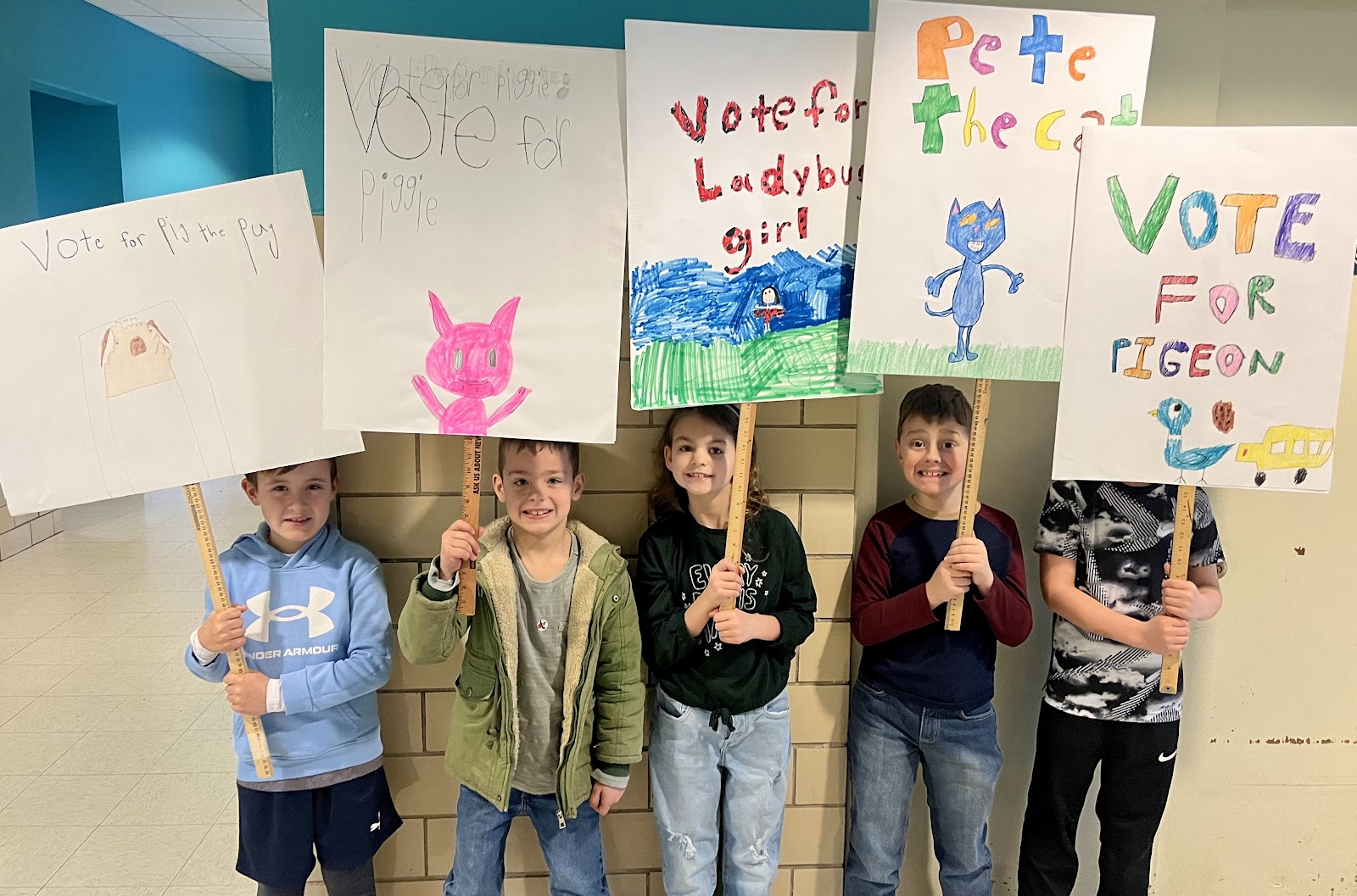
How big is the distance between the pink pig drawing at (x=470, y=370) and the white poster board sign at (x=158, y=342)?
0.22 meters

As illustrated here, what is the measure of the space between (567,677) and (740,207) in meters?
0.86

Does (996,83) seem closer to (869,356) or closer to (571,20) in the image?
(869,356)

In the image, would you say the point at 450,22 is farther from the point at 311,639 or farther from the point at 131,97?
the point at 131,97

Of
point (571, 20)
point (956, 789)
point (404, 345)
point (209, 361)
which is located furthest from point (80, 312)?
point (956, 789)

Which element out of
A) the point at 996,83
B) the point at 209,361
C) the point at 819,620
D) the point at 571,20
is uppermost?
the point at 571,20

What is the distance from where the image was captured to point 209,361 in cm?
147

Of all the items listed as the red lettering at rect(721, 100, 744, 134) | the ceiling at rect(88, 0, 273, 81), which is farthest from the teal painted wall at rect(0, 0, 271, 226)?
the red lettering at rect(721, 100, 744, 134)

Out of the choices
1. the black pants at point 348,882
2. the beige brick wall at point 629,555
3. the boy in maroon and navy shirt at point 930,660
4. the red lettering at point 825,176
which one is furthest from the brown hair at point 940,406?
the black pants at point 348,882

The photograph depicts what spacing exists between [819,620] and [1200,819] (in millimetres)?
1059

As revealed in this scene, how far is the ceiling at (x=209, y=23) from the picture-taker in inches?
234

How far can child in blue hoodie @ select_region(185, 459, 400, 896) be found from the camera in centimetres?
A: 159

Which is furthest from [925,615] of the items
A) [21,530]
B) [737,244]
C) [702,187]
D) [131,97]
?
[131,97]

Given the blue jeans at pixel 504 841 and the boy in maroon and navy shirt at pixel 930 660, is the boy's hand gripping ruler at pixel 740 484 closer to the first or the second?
the boy in maroon and navy shirt at pixel 930 660

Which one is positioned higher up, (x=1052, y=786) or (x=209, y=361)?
(x=209, y=361)
